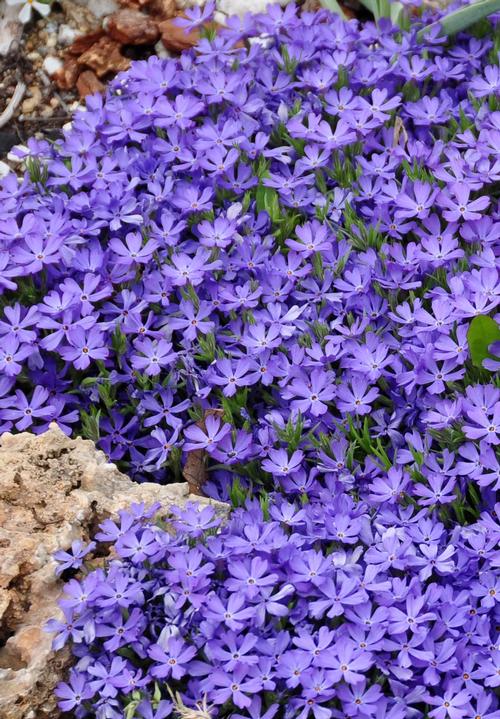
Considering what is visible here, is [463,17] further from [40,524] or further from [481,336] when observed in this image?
[40,524]

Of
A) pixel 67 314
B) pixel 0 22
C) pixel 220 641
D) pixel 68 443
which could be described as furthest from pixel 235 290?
pixel 0 22

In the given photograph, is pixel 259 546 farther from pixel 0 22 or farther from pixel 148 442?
pixel 0 22

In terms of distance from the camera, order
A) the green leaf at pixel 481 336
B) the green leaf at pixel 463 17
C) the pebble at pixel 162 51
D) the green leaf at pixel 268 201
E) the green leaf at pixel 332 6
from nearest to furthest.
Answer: the green leaf at pixel 481 336, the green leaf at pixel 268 201, the green leaf at pixel 463 17, the green leaf at pixel 332 6, the pebble at pixel 162 51

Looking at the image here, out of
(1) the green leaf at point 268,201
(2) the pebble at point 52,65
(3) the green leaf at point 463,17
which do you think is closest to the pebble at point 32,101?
(2) the pebble at point 52,65

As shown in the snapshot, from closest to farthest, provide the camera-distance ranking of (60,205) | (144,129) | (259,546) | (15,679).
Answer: (15,679), (259,546), (60,205), (144,129)

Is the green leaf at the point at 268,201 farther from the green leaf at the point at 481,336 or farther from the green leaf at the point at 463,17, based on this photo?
the green leaf at the point at 463,17

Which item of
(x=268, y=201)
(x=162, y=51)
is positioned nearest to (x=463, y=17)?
(x=268, y=201)
